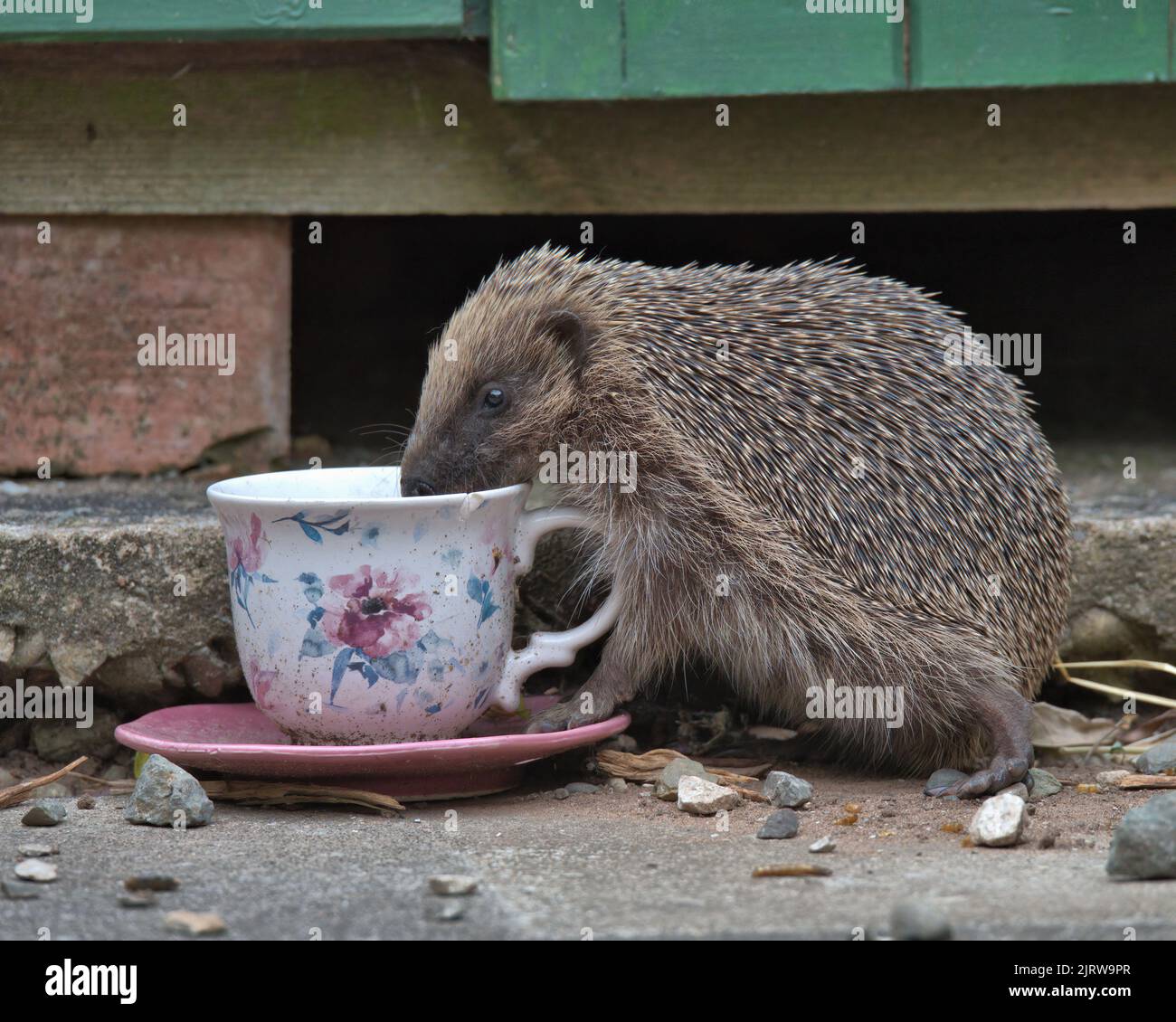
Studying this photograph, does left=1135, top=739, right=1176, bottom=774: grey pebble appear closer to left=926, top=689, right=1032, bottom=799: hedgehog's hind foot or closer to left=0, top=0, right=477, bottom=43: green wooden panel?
left=926, top=689, right=1032, bottom=799: hedgehog's hind foot

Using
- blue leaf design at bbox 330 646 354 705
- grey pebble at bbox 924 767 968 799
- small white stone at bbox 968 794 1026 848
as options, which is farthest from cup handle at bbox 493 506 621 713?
small white stone at bbox 968 794 1026 848

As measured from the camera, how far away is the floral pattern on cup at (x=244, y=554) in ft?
12.7

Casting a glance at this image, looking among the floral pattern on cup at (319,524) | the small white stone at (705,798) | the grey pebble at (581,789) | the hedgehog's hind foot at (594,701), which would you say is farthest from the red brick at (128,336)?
the small white stone at (705,798)

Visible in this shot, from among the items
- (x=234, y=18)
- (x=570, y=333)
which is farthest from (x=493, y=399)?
(x=234, y=18)

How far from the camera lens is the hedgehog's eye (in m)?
4.44

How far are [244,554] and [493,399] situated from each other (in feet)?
3.01

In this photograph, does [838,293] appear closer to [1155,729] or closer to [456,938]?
[1155,729]

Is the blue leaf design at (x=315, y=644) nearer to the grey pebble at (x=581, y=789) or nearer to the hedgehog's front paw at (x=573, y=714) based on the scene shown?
the hedgehog's front paw at (x=573, y=714)

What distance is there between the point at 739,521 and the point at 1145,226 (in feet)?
10.6

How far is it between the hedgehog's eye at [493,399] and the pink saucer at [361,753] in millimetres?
934

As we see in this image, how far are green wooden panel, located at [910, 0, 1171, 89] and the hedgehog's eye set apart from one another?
5.36ft

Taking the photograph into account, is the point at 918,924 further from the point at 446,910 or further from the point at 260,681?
the point at 260,681

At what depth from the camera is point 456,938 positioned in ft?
9.23

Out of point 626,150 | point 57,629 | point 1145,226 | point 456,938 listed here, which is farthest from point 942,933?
point 1145,226
